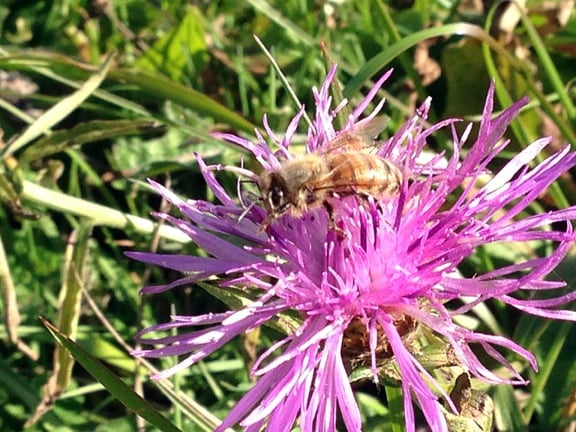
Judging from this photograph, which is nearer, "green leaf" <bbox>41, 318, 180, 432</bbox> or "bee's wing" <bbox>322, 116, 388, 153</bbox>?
"green leaf" <bbox>41, 318, 180, 432</bbox>

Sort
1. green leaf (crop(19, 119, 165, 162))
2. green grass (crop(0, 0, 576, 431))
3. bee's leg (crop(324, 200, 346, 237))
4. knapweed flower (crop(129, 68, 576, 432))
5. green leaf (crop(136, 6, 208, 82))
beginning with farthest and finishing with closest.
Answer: green leaf (crop(136, 6, 208, 82)) → green leaf (crop(19, 119, 165, 162)) → green grass (crop(0, 0, 576, 431)) → bee's leg (crop(324, 200, 346, 237)) → knapweed flower (crop(129, 68, 576, 432))

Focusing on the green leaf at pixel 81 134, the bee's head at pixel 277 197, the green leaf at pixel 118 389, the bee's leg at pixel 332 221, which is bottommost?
the green leaf at pixel 118 389

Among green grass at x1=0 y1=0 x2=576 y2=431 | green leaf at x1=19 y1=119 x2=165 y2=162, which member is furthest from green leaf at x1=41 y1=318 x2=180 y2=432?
green leaf at x1=19 y1=119 x2=165 y2=162

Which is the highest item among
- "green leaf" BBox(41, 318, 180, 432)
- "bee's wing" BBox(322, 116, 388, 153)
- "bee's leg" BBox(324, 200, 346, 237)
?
"bee's wing" BBox(322, 116, 388, 153)

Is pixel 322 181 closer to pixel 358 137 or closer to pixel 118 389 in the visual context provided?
pixel 358 137

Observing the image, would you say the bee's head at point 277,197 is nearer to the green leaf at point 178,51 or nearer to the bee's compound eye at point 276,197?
the bee's compound eye at point 276,197

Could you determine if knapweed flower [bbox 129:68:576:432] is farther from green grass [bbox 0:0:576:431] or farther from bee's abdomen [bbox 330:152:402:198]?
green grass [bbox 0:0:576:431]

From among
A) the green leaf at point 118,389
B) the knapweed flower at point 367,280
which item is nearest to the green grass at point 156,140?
the green leaf at point 118,389
